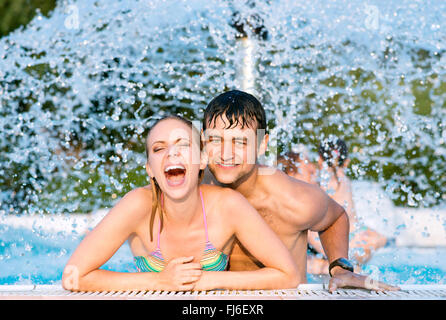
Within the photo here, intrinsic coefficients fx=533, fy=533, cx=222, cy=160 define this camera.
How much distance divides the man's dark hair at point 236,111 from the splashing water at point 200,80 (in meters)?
2.75

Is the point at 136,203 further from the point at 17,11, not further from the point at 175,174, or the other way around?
the point at 17,11

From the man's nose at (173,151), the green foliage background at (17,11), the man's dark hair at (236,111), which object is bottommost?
the man's nose at (173,151)

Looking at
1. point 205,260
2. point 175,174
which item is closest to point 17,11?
point 175,174

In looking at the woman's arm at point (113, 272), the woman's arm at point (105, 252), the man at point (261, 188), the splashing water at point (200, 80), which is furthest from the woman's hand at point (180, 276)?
the splashing water at point (200, 80)

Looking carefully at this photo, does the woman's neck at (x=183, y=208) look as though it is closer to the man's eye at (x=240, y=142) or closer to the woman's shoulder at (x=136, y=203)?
the woman's shoulder at (x=136, y=203)

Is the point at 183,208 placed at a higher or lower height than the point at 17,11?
lower

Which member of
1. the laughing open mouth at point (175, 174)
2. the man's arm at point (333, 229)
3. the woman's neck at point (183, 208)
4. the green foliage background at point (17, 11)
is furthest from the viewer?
the green foliage background at point (17, 11)

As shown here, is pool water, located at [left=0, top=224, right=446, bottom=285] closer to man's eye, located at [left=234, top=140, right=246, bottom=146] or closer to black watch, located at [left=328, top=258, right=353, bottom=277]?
black watch, located at [left=328, top=258, right=353, bottom=277]

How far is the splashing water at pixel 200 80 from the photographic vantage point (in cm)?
648

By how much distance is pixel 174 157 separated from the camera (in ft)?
7.85

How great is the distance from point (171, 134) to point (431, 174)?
7973 mm

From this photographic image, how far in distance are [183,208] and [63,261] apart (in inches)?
151

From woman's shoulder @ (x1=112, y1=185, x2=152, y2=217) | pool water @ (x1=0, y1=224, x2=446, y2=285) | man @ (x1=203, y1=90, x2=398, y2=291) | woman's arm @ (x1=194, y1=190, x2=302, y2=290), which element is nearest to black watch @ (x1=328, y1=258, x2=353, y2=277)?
man @ (x1=203, y1=90, x2=398, y2=291)
